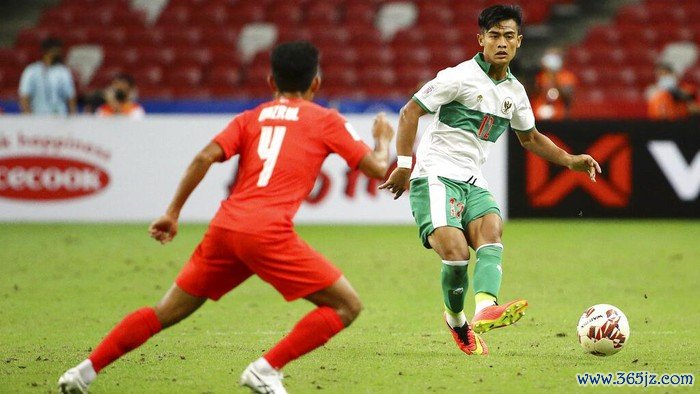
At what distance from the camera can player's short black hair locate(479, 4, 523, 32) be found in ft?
23.2

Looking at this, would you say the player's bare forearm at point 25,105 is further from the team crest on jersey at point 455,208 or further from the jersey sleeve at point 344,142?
the jersey sleeve at point 344,142

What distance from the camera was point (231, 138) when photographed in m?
5.58

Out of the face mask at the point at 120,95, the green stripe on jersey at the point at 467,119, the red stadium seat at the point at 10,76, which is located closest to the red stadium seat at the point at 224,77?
the red stadium seat at the point at 10,76

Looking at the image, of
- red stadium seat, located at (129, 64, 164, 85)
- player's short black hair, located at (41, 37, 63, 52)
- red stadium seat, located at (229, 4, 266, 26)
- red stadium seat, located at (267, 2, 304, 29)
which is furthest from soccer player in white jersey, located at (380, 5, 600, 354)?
red stadium seat, located at (229, 4, 266, 26)

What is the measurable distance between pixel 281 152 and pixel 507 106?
2.19 meters

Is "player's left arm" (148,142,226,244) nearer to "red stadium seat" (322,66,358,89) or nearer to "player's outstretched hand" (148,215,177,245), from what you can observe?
"player's outstretched hand" (148,215,177,245)

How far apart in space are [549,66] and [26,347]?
510 inches

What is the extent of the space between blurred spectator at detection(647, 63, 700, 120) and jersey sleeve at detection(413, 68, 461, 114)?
37.3ft

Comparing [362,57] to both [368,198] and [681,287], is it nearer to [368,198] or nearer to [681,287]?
[368,198]

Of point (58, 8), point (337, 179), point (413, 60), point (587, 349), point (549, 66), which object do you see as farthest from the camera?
point (58, 8)

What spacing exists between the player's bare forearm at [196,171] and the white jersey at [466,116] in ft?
6.34

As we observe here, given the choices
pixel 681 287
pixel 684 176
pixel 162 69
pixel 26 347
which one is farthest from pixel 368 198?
pixel 26 347

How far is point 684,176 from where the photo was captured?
1605 centimetres

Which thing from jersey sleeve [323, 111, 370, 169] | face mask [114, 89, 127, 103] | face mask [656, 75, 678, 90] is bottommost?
face mask [656, 75, 678, 90]
